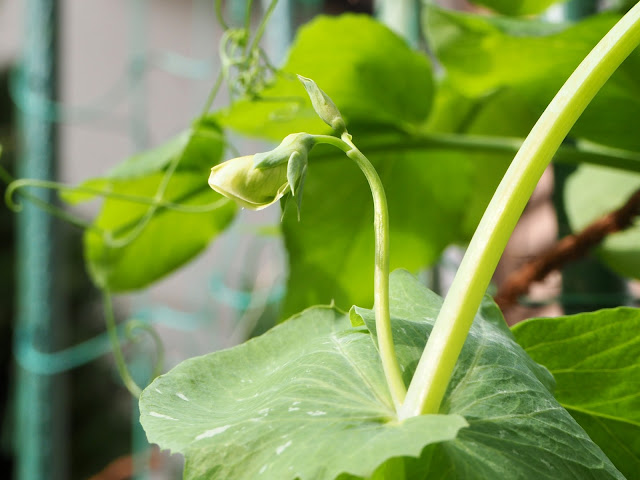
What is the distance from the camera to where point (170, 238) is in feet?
1.18

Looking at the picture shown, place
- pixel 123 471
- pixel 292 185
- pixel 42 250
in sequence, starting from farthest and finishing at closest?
pixel 123 471 → pixel 42 250 → pixel 292 185

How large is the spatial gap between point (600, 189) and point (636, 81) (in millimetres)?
104

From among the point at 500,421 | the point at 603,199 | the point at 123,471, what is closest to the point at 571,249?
the point at 603,199

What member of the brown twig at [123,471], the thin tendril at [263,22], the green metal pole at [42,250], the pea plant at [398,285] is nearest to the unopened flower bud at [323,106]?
the pea plant at [398,285]

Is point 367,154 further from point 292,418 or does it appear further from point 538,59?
point 292,418

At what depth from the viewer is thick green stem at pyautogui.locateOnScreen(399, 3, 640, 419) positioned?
0.11 meters

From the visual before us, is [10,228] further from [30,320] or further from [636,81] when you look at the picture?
[636,81]

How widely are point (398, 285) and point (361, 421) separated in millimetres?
52

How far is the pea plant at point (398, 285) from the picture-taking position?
114mm

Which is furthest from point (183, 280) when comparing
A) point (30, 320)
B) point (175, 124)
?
point (30, 320)

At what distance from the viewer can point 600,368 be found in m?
0.16

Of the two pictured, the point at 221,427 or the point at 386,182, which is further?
the point at 386,182

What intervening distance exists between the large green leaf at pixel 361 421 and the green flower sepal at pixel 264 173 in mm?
32

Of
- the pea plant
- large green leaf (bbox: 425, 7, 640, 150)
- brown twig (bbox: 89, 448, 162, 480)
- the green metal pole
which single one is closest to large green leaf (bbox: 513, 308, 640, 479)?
the pea plant
